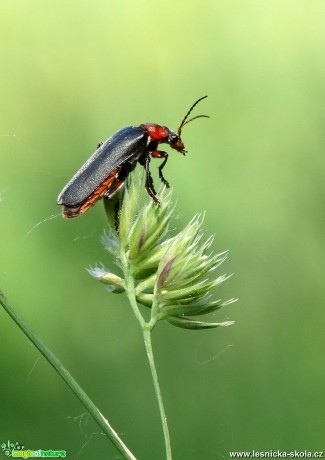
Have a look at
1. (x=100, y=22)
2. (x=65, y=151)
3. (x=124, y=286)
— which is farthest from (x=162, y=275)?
(x=100, y=22)

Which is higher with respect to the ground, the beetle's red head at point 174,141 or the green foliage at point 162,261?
the beetle's red head at point 174,141

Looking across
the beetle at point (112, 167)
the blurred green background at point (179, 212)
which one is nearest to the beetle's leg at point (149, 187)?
the beetle at point (112, 167)

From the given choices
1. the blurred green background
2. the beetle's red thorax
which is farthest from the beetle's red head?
the blurred green background

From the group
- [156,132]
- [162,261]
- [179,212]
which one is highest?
[179,212]

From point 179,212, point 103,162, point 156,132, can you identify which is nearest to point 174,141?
point 156,132

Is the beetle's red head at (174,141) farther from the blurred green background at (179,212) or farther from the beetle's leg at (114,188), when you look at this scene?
the blurred green background at (179,212)

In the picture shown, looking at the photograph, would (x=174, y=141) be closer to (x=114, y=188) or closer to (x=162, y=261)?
(x=114, y=188)
